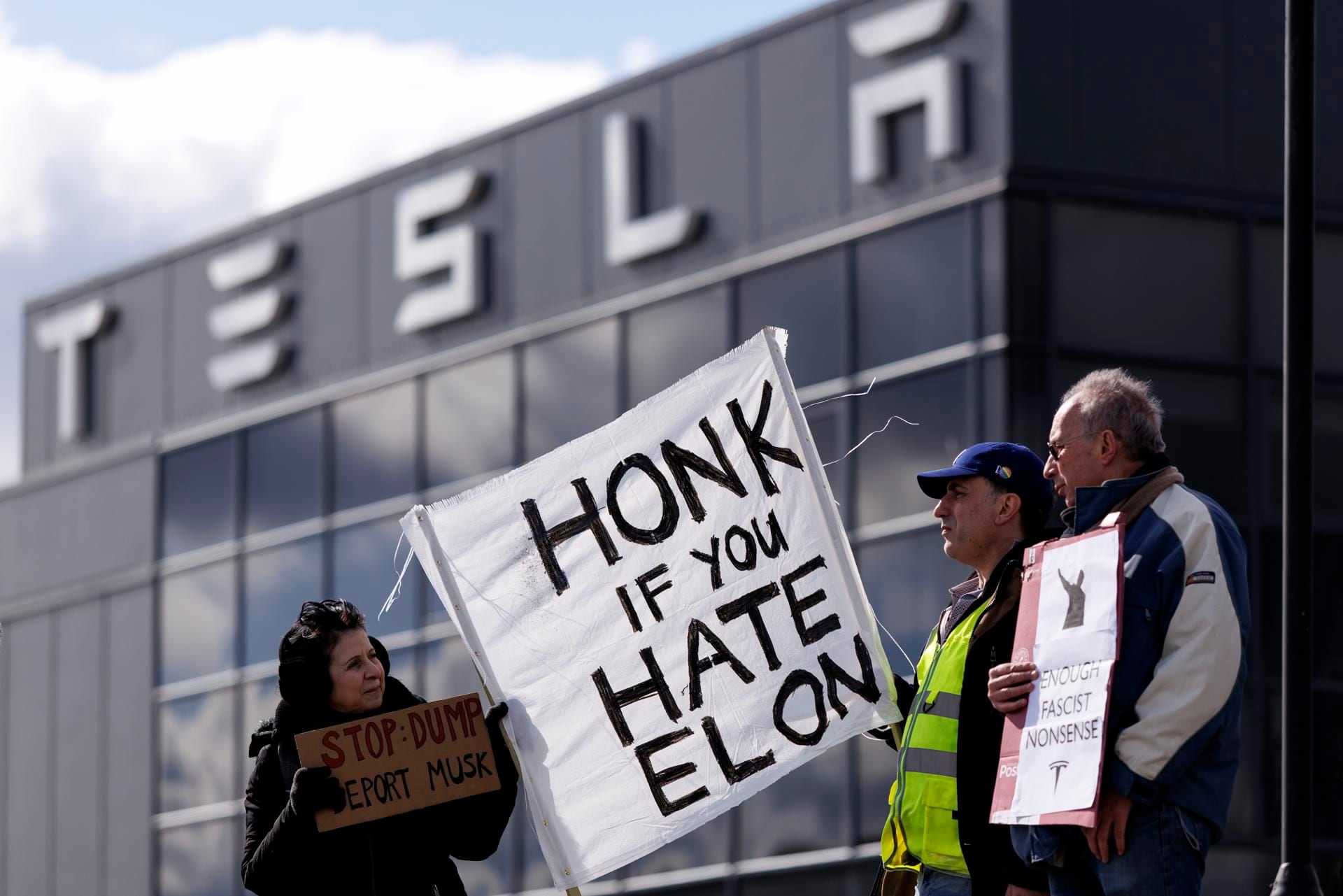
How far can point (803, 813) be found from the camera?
60.2 ft

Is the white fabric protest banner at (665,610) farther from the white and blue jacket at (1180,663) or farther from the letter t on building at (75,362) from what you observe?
the letter t on building at (75,362)

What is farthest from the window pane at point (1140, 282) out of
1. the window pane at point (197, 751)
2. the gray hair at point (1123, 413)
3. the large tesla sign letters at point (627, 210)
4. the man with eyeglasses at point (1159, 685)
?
the man with eyeglasses at point (1159, 685)

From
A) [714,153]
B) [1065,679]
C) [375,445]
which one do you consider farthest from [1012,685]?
[375,445]

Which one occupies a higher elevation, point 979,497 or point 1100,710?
point 979,497

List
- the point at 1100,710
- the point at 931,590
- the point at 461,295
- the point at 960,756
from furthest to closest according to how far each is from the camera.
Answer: the point at 461,295 → the point at 931,590 → the point at 960,756 → the point at 1100,710

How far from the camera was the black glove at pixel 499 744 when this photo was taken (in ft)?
21.1

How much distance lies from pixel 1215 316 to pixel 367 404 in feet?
27.9

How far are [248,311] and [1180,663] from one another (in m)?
19.4

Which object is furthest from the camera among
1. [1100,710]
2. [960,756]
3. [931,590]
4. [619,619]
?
[931,590]

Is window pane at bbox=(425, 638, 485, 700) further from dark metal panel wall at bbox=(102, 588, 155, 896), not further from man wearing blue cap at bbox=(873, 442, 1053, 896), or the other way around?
man wearing blue cap at bbox=(873, 442, 1053, 896)

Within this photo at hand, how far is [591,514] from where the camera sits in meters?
6.77

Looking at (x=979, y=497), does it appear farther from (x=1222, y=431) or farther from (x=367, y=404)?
(x=367, y=404)

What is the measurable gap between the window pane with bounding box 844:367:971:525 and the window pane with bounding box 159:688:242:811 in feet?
28.0

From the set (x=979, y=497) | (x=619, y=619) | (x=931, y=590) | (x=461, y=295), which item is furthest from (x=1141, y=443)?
(x=461, y=295)
